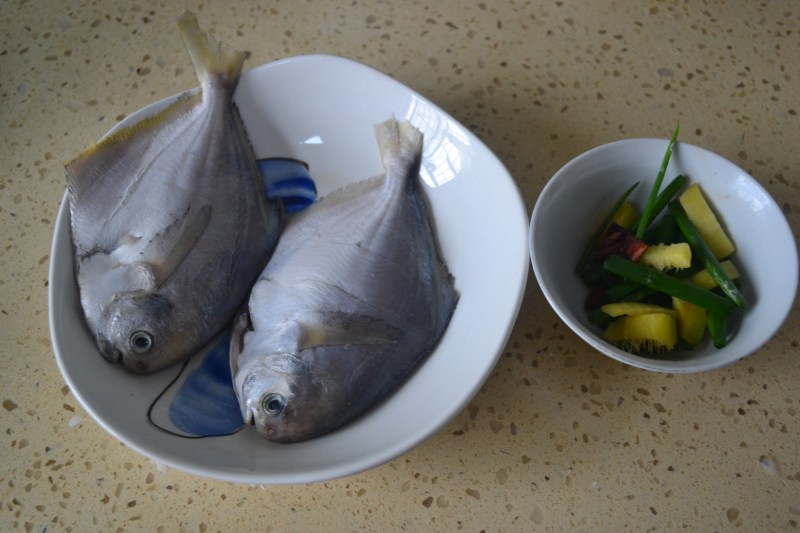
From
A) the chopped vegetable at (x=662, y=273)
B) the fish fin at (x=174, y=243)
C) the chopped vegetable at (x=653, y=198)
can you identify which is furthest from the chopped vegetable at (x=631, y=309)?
the fish fin at (x=174, y=243)

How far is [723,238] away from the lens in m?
1.00

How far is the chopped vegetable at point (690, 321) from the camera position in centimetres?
95

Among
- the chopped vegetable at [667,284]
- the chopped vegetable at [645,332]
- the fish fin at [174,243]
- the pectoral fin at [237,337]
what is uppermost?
the fish fin at [174,243]

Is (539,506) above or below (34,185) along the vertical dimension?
below

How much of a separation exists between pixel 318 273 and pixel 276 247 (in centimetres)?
13

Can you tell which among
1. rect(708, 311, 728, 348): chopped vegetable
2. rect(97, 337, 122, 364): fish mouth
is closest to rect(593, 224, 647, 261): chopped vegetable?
rect(708, 311, 728, 348): chopped vegetable

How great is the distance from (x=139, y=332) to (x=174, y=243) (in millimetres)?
151

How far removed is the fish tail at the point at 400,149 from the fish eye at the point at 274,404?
40cm

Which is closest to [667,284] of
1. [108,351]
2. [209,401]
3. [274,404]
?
[274,404]

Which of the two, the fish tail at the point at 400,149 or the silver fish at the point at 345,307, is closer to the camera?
the silver fish at the point at 345,307

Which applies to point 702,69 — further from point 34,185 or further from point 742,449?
point 34,185

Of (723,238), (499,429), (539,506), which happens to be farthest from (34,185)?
(723,238)

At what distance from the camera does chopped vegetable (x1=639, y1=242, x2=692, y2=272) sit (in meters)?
0.94

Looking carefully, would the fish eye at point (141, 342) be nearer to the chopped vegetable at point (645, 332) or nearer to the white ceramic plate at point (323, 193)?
the white ceramic plate at point (323, 193)
